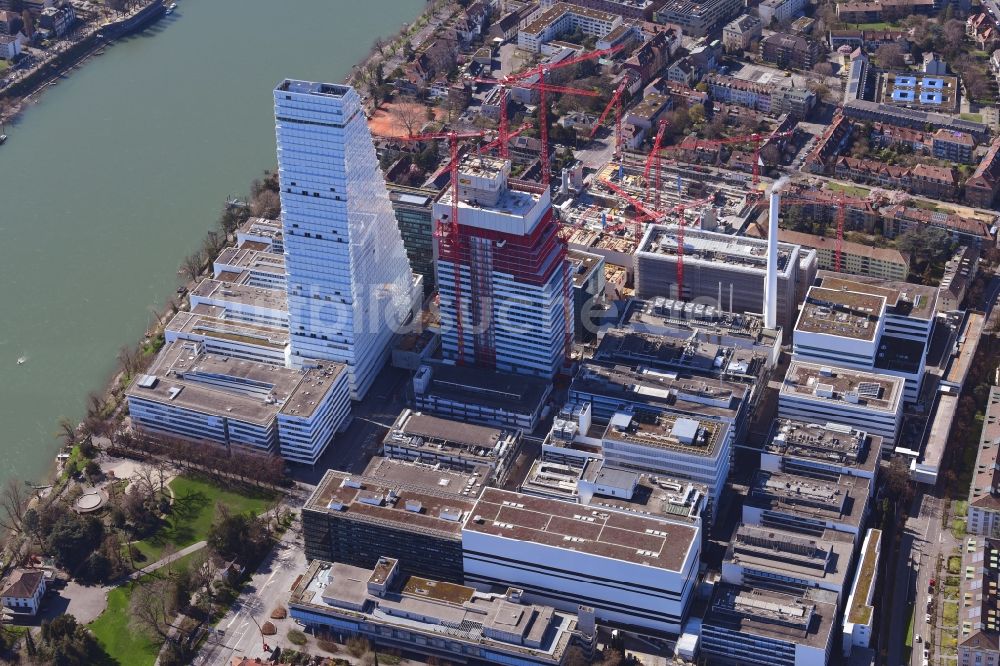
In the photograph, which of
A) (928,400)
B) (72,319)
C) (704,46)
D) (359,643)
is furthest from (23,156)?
(928,400)

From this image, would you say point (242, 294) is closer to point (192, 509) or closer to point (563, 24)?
point (192, 509)

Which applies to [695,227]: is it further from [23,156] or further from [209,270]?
[23,156]

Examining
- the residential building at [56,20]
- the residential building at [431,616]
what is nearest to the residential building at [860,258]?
the residential building at [431,616]

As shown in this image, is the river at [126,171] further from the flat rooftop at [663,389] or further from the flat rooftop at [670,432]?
the flat rooftop at [670,432]

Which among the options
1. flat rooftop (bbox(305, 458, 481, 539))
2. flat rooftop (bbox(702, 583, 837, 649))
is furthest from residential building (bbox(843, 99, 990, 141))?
flat rooftop (bbox(702, 583, 837, 649))

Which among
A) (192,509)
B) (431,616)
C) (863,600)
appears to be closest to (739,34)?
(863,600)
